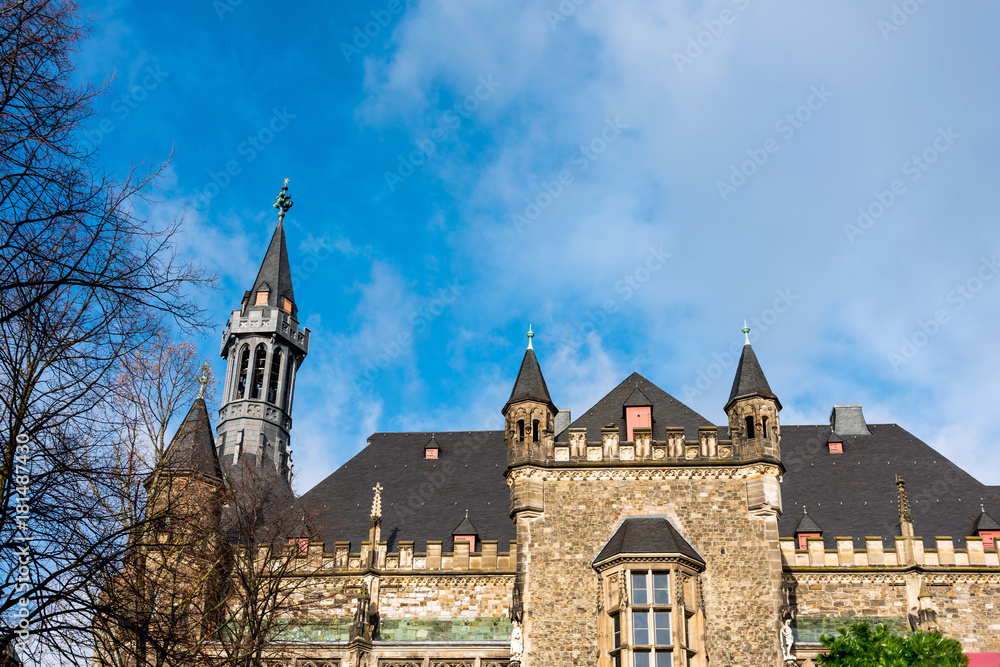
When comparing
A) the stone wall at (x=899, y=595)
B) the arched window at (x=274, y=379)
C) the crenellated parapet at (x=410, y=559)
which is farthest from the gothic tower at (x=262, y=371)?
the stone wall at (x=899, y=595)

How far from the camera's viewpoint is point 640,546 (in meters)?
21.9

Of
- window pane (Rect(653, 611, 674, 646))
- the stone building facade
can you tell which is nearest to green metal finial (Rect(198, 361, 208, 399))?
the stone building facade

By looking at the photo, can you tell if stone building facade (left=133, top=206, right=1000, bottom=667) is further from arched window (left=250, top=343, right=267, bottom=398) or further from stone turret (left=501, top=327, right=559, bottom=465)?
arched window (left=250, top=343, right=267, bottom=398)

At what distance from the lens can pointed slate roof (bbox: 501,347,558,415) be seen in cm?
2472

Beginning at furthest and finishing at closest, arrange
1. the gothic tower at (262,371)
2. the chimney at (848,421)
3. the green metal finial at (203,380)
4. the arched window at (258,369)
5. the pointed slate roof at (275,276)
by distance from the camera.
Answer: the pointed slate roof at (275,276) < the arched window at (258,369) < the gothic tower at (262,371) < the chimney at (848,421) < the green metal finial at (203,380)

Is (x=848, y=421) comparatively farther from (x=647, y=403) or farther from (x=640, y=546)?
(x=640, y=546)

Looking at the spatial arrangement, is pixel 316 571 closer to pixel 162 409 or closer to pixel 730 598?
pixel 162 409

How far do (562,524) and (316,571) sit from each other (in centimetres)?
730

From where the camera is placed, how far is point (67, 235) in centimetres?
896

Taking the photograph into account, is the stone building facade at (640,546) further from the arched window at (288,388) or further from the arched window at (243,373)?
the arched window at (243,373)

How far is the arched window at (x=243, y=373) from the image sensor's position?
39.8 m

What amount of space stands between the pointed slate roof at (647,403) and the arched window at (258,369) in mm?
17833

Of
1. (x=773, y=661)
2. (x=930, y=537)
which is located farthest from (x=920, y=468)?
(x=773, y=661)

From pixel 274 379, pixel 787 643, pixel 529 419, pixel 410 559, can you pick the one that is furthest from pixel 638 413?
pixel 274 379
